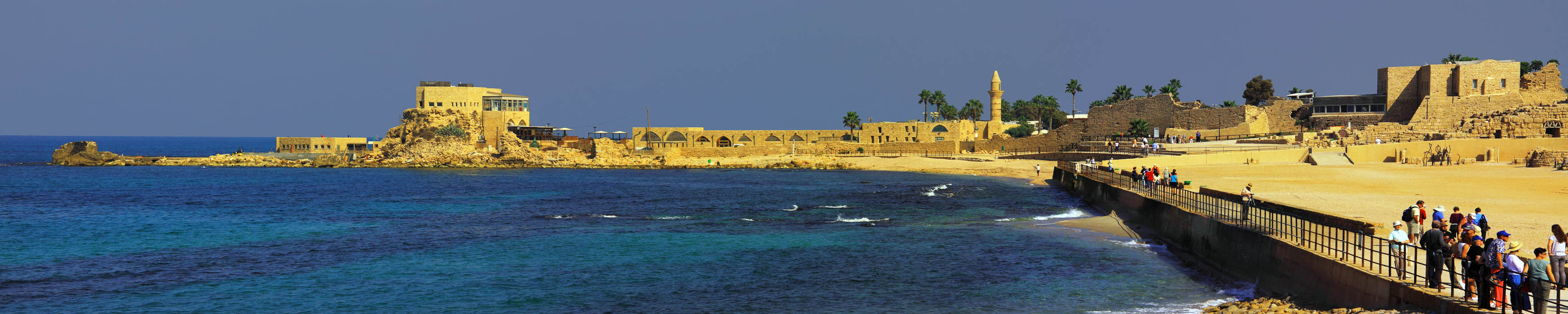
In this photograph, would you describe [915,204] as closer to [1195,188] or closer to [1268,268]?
[1195,188]

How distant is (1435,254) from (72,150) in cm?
9522

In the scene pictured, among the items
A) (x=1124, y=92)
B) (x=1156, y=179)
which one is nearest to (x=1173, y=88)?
(x=1124, y=92)

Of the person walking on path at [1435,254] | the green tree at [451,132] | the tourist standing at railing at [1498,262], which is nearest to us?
the tourist standing at railing at [1498,262]

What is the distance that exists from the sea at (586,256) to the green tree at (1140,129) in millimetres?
24029

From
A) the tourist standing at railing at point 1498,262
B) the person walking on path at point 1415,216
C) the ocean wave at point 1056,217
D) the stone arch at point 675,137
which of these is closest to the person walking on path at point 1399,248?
the tourist standing at railing at point 1498,262

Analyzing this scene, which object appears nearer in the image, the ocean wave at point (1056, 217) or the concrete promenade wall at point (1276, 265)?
the concrete promenade wall at point (1276, 265)

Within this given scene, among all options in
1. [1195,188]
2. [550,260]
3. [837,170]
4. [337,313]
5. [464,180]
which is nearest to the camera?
[337,313]

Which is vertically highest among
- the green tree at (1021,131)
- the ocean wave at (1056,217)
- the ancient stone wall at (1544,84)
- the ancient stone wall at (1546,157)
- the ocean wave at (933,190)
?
the ancient stone wall at (1544,84)

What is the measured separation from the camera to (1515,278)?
925cm

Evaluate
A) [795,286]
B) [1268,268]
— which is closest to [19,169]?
[795,286]

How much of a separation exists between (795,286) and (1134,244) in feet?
29.6

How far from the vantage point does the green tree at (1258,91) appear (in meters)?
81.8

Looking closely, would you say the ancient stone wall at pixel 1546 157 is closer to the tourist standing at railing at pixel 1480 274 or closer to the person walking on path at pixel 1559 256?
the tourist standing at railing at pixel 1480 274

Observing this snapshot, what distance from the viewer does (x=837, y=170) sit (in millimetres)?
64250
